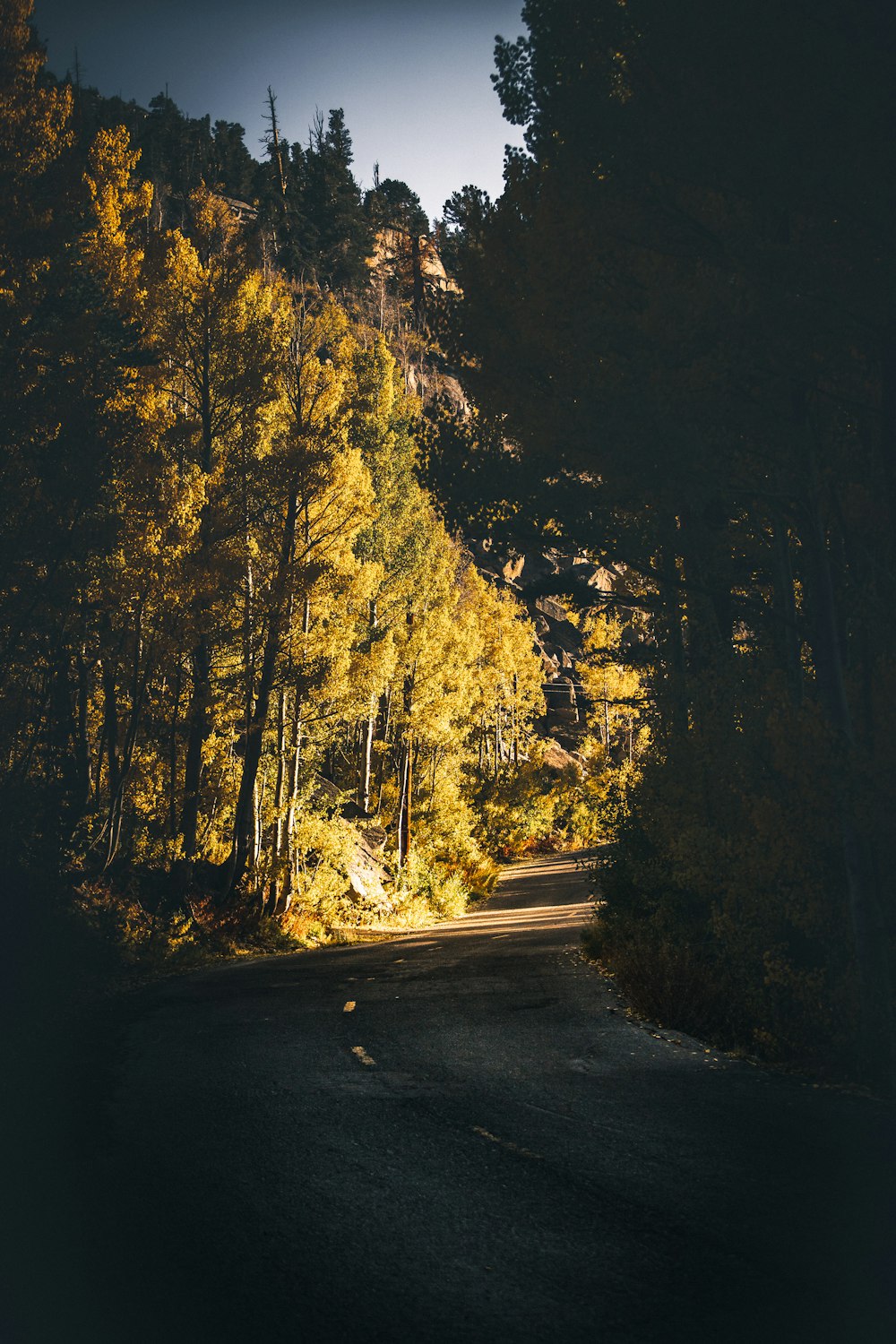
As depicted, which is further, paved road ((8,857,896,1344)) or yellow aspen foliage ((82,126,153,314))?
yellow aspen foliage ((82,126,153,314))

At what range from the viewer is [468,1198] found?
514 cm

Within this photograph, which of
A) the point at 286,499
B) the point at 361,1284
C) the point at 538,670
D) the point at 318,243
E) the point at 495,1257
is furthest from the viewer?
the point at 318,243

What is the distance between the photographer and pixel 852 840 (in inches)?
371

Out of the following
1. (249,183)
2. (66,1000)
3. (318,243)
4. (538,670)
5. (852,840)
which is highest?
(249,183)

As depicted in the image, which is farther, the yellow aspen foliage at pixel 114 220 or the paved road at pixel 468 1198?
the yellow aspen foliage at pixel 114 220

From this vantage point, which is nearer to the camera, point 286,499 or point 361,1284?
point 361,1284

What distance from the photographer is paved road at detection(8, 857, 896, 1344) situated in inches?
153

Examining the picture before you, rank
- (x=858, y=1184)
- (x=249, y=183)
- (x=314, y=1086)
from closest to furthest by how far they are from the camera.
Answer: (x=858, y=1184) → (x=314, y=1086) → (x=249, y=183)

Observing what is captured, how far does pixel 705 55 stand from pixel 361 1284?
35.2ft

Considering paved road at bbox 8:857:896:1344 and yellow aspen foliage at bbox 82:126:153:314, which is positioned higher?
yellow aspen foliage at bbox 82:126:153:314

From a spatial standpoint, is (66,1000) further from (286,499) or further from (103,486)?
(286,499)

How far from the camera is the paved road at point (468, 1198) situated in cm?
388

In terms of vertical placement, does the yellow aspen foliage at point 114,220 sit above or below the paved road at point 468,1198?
above

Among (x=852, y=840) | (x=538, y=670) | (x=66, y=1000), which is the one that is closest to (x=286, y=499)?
(x=66, y=1000)
